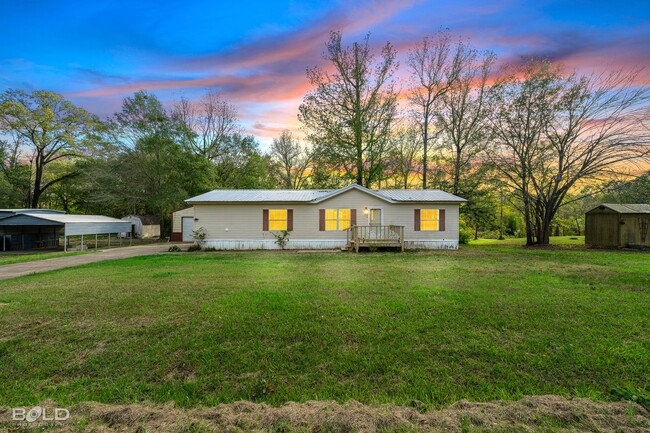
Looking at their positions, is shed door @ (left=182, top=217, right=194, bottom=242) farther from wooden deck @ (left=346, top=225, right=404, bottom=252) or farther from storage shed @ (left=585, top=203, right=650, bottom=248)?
storage shed @ (left=585, top=203, right=650, bottom=248)

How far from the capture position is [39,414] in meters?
2.35

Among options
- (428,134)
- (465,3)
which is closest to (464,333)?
(465,3)

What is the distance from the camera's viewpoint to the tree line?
1562 centimetres

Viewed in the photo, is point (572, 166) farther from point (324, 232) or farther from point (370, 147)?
point (324, 232)

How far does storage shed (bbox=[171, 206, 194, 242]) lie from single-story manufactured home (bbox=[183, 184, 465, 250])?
672 cm

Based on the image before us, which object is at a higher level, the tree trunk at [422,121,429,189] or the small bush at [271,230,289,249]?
the tree trunk at [422,121,429,189]

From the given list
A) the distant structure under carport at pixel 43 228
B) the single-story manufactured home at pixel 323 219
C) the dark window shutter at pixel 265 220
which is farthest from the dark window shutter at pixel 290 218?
the distant structure under carport at pixel 43 228

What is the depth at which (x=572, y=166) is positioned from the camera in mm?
15953

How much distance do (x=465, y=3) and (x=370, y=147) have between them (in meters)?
13.2

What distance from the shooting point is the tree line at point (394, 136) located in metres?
15.6

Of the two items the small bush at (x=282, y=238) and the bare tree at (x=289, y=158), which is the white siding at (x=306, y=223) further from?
the bare tree at (x=289, y=158)

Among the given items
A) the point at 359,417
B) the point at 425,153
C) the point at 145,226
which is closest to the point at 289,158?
the point at 425,153

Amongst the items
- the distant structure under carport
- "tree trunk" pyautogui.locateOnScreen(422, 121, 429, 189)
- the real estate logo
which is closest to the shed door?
the distant structure under carport

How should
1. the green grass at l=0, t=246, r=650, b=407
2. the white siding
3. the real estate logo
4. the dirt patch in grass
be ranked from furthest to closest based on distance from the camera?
the white siding, the green grass at l=0, t=246, r=650, b=407, the real estate logo, the dirt patch in grass
